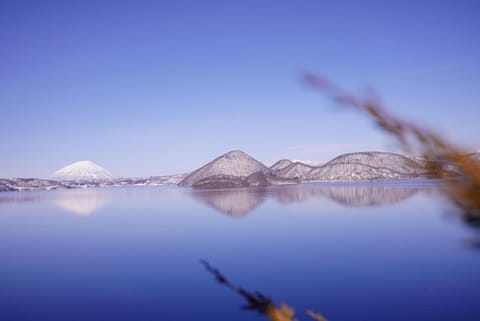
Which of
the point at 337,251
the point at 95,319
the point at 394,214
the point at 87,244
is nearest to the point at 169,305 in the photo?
the point at 95,319

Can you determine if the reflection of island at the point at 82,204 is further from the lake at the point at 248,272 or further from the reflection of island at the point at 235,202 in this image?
the lake at the point at 248,272

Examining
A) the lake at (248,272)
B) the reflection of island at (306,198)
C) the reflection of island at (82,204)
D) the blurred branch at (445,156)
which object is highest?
the blurred branch at (445,156)

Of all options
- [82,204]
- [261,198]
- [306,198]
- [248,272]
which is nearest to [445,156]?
[248,272]

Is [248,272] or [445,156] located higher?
[445,156]

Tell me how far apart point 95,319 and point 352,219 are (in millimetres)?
30573

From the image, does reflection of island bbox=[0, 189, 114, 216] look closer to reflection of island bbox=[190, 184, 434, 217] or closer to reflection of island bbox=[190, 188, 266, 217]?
reflection of island bbox=[190, 188, 266, 217]

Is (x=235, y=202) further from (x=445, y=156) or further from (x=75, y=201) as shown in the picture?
(x=445, y=156)

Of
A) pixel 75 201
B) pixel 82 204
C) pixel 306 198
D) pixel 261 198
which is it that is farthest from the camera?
pixel 75 201

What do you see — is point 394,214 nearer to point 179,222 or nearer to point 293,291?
point 179,222

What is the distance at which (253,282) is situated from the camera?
16.7 meters

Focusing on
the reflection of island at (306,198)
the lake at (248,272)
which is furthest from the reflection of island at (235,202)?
the lake at (248,272)

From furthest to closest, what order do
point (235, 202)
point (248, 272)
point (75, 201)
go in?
point (75, 201) → point (235, 202) → point (248, 272)

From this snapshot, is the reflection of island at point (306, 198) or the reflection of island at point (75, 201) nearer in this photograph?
the reflection of island at point (306, 198)

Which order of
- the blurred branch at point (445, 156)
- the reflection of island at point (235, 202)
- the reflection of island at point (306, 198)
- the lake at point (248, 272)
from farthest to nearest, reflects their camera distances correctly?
the reflection of island at point (306, 198) → the reflection of island at point (235, 202) → the lake at point (248, 272) → the blurred branch at point (445, 156)
